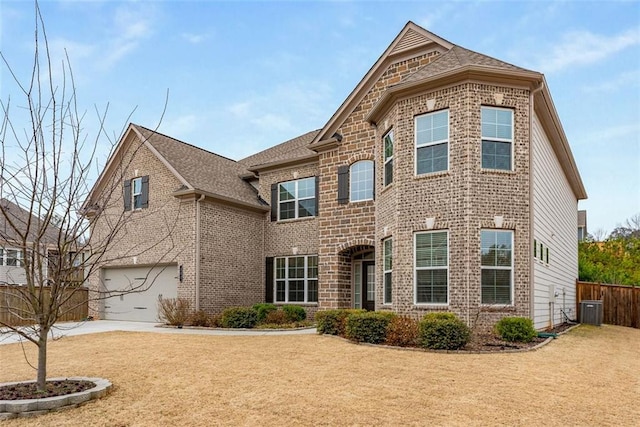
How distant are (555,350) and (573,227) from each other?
15.1 meters

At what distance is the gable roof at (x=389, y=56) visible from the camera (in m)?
14.7

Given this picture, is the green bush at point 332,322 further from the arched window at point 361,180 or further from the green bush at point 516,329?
the arched window at point 361,180

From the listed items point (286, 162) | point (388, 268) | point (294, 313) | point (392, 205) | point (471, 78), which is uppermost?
point (471, 78)

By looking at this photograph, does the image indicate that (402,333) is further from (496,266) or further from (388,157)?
(388,157)

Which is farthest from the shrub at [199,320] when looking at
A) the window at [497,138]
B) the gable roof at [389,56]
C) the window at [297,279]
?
the window at [497,138]

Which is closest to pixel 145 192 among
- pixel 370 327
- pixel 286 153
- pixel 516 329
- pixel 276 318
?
pixel 286 153

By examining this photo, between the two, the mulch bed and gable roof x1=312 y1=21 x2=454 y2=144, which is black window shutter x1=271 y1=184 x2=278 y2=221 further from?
the mulch bed

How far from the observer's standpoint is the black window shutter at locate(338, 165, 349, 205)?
16.5 meters

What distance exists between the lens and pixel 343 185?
54.4 ft

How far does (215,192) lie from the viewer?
17.8m

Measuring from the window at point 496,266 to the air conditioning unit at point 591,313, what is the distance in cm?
833

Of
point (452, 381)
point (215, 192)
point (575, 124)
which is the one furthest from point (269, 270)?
point (575, 124)

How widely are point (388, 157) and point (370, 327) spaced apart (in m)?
5.30

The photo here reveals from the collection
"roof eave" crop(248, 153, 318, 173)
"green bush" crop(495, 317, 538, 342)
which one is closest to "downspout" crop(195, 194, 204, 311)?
"roof eave" crop(248, 153, 318, 173)
